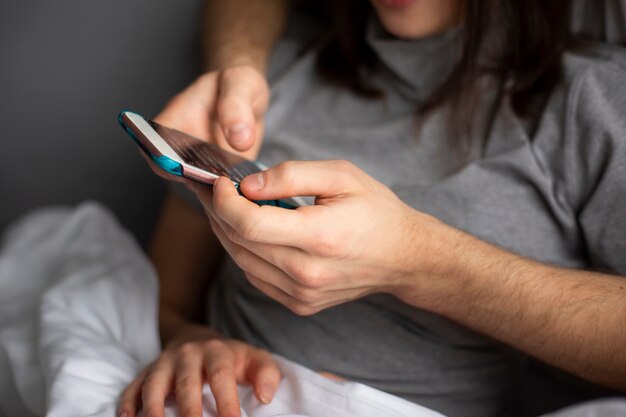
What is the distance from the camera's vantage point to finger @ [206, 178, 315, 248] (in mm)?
523

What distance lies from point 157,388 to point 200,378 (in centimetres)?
4

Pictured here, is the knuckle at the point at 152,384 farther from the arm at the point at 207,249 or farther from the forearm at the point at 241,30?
the forearm at the point at 241,30

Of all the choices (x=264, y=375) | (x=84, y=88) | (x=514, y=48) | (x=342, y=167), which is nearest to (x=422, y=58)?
(x=514, y=48)

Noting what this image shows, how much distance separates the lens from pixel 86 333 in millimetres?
776

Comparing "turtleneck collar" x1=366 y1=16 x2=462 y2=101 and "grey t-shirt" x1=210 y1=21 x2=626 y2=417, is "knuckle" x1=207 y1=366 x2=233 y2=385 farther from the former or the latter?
"turtleneck collar" x1=366 y1=16 x2=462 y2=101

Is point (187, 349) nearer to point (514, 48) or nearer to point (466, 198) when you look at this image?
point (466, 198)

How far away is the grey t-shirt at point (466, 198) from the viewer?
2.42 ft

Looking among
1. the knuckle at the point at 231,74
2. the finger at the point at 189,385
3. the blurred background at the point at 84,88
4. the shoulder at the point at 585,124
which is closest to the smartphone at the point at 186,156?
the knuckle at the point at 231,74

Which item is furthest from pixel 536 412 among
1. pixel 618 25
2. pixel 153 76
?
pixel 153 76

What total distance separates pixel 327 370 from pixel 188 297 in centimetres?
30

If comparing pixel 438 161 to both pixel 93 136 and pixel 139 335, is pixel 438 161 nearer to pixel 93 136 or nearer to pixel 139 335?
pixel 139 335

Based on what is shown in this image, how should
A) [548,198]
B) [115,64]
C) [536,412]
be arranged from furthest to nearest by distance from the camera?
[115,64], [536,412], [548,198]

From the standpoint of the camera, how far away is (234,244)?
1.97 feet

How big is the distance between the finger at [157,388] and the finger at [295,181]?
0.77 ft
